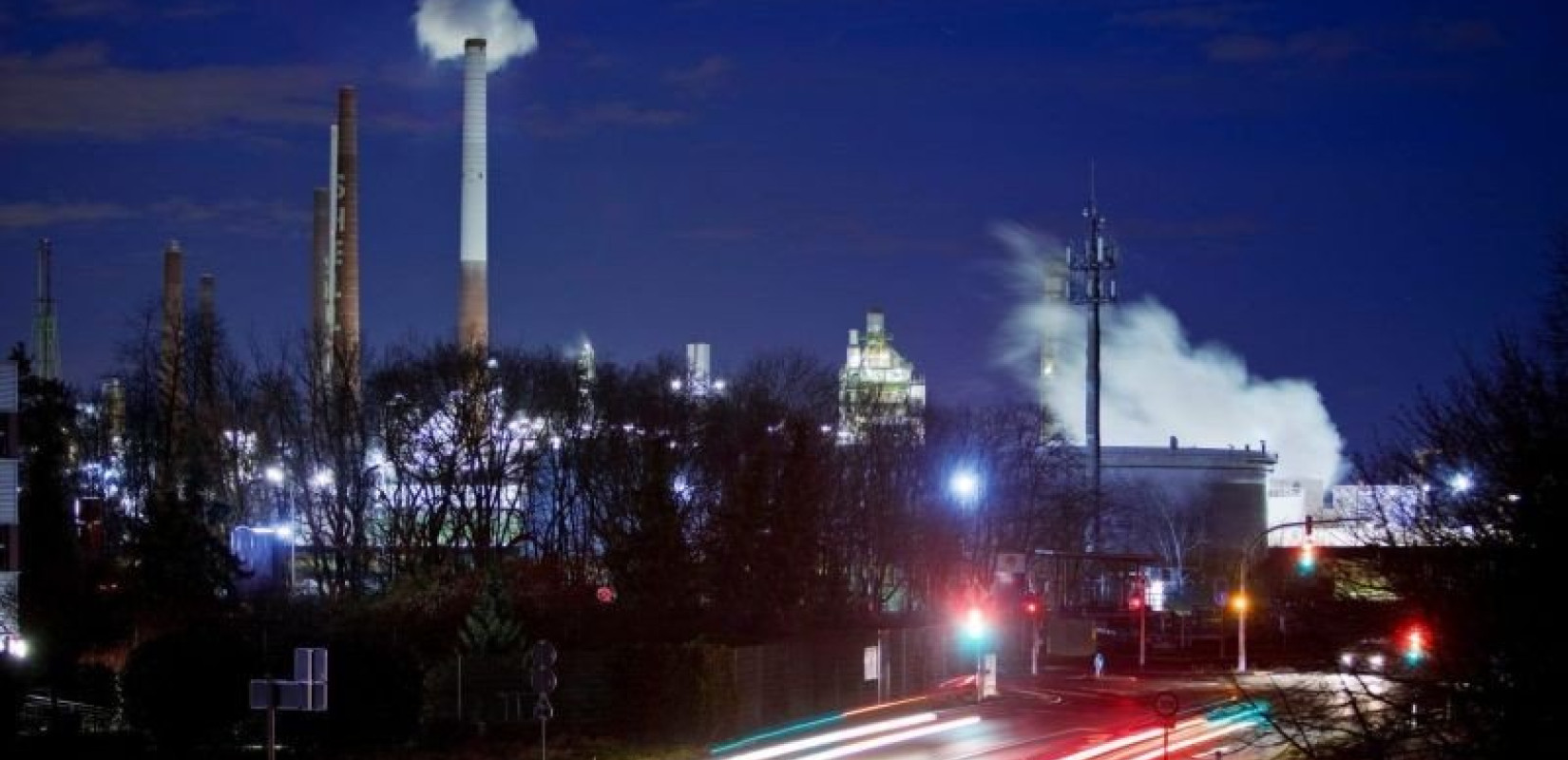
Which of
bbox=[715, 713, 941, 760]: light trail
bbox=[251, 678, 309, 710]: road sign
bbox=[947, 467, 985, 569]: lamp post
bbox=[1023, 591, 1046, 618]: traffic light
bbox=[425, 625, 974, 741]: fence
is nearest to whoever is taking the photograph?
bbox=[251, 678, 309, 710]: road sign

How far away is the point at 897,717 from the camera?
55.7 metres

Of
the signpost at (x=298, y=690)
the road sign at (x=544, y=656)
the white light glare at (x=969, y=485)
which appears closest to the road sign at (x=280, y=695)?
the signpost at (x=298, y=690)

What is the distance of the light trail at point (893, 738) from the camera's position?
45125 millimetres

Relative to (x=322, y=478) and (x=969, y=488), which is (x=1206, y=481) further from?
(x=322, y=478)

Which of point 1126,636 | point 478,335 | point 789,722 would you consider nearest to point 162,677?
point 789,722

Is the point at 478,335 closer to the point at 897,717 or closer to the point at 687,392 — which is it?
the point at 687,392

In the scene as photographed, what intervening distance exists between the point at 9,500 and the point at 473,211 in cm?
5702

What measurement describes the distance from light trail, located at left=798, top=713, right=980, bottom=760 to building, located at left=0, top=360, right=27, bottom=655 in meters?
25.9

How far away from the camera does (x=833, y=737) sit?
47.9 meters

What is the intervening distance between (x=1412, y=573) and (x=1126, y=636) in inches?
2787

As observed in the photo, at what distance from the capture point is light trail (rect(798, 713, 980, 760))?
45125 mm

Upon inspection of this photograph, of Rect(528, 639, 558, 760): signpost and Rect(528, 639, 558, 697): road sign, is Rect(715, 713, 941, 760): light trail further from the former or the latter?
Rect(528, 639, 558, 697): road sign

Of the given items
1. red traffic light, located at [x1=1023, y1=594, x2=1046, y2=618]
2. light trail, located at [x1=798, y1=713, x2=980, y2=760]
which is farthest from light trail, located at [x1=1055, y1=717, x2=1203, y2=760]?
Result: red traffic light, located at [x1=1023, y1=594, x2=1046, y2=618]

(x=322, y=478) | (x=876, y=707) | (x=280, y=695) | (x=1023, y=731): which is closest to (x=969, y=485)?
(x=322, y=478)
